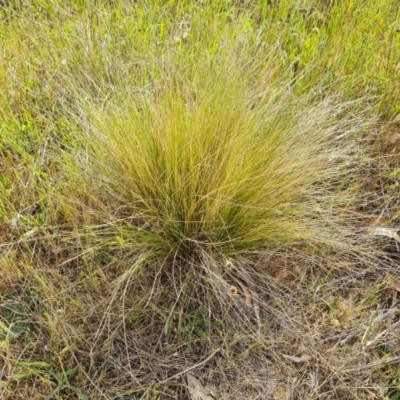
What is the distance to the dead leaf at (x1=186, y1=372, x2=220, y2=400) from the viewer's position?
1.30 metres

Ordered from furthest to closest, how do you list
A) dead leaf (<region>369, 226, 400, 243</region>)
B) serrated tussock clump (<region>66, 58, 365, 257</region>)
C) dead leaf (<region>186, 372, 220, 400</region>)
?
1. dead leaf (<region>369, 226, 400, 243</region>)
2. serrated tussock clump (<region>66, 58, 365, 257</region>)
3. dead leaf (<region>186, 372, 220, 400</region>)

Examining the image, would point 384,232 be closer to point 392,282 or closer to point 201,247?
point 392,282

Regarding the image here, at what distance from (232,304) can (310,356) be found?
27 centimetres

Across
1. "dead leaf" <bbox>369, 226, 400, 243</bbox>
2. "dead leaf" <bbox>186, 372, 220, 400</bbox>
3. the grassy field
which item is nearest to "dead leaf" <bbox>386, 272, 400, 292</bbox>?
the grassy field

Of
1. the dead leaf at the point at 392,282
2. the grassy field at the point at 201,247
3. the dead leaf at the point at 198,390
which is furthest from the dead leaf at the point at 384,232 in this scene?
the dead leaf at the point at 198,390

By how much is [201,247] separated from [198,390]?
15.8 inches

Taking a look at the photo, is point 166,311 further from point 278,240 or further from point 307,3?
point 307,3

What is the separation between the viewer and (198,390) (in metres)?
1.31

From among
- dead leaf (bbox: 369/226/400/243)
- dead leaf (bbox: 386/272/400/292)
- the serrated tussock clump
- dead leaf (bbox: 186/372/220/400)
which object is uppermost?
the serrated tussock clump

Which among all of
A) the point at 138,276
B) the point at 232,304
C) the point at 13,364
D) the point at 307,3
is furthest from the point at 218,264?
the point at 307,3

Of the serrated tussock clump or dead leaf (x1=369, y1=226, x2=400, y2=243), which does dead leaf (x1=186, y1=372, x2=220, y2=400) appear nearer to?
the serrated tussock clump

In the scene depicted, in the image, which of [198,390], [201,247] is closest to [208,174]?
[201,247]

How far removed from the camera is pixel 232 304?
1439 mm

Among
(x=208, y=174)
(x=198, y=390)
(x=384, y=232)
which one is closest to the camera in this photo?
→ (x=198, y=390)
